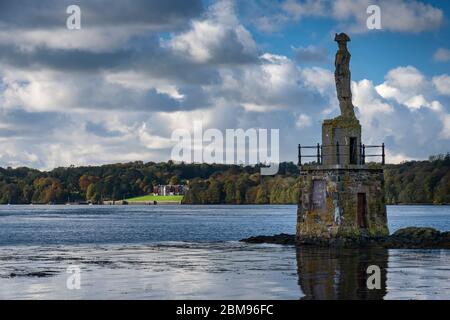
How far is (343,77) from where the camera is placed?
44781mm

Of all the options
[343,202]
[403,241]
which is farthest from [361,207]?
[403,241]

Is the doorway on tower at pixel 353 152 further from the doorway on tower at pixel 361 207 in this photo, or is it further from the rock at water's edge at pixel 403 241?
the rock at water's edge at pixel 403 241

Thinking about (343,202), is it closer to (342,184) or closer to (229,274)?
(342,184)

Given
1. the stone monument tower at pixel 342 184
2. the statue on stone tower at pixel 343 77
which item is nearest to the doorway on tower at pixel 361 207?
the stone monument tower at pixel 342 184

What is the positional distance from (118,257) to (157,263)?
16.4ft

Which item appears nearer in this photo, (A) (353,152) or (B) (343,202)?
(B) (343,202)

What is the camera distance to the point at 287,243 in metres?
48.8

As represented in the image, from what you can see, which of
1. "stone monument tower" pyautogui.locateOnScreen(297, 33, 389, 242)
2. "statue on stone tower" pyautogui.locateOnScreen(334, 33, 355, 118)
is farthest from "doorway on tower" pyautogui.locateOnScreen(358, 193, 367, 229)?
"statue on stone tower" pyautogui.locateOnScreen(334, 33, 355, 118)

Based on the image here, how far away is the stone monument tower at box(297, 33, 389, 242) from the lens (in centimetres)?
4309

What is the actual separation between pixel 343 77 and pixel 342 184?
5.87m

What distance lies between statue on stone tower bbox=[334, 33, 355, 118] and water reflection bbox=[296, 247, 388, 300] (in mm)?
7616

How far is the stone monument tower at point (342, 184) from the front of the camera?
4309cm
